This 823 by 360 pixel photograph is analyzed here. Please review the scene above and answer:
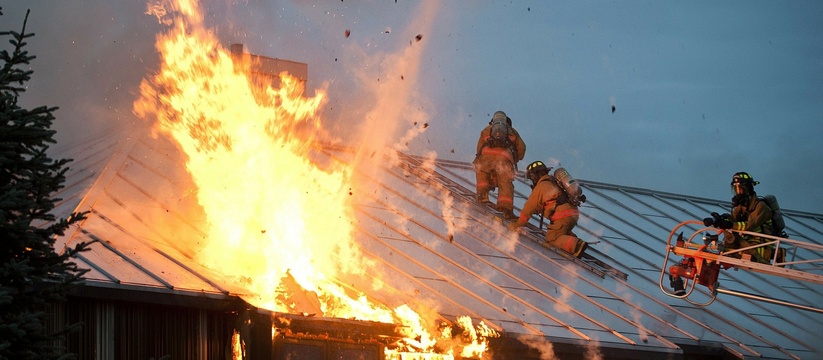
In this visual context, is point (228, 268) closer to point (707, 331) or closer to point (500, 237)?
point (500, 237)

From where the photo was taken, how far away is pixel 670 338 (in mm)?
14555

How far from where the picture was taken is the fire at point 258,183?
12000 millimetres

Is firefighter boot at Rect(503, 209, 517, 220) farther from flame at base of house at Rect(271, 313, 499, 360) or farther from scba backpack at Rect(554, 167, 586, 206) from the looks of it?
flame at base of house at Rect(271, 313, 499, 360)

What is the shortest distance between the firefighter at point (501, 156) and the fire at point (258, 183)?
8.48ft

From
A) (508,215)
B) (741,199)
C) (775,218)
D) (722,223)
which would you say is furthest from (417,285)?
(775,218)

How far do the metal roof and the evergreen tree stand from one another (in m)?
2.27

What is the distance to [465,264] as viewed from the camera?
14.9 meters

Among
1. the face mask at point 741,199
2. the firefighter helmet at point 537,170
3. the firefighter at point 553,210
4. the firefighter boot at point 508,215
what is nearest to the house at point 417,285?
the firefighter at point 553,210

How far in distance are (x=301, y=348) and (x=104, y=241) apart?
8.83 ft

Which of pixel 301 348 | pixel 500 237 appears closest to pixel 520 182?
pixel 500 237

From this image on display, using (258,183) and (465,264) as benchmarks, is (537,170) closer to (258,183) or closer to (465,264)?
(465,264)

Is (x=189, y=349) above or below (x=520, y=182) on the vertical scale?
below

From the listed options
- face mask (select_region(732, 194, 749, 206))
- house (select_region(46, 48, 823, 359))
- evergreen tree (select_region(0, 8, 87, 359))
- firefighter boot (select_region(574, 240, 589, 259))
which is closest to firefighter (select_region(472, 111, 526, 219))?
house (select_region(46, 48, 823, 359))

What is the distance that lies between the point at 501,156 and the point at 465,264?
376 cm
